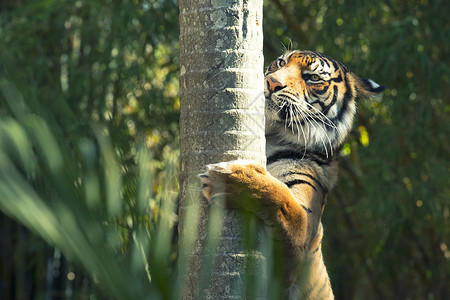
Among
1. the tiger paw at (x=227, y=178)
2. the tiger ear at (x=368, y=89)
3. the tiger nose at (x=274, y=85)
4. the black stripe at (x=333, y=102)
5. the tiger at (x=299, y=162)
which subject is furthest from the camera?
the tiger ear at (x=368, y=89)

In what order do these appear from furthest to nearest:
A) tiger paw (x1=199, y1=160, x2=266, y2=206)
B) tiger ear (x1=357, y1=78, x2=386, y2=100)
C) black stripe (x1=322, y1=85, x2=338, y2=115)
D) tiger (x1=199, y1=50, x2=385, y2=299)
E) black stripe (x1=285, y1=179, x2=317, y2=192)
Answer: tiger ear (x1=357, y1=78, x2=386, y2=100)
black stripe (x1=322, y1=85, x2=338, y2=115)
black stripe (x1=285, y1=179, x2=317, y2=192)
tiger (x1=199, y1=50, x2=385, y2=299)
tiger paw (x1=199, y1=160, x2=266, y2=206)

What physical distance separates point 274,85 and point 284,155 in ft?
0.91

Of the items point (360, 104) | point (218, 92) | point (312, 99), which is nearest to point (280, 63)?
point (312, 99)

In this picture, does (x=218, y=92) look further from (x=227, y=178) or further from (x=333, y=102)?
(x=333, y=102)

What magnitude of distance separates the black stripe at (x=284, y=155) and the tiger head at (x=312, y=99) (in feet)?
0.14

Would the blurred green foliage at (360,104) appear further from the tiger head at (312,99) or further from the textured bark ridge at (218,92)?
the textured bark ridge at (218,92)

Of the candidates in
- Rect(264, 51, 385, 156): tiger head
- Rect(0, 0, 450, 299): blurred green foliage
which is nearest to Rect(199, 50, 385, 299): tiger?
Rect(264, 51, 385, 156): tiger head

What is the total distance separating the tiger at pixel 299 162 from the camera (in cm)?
163

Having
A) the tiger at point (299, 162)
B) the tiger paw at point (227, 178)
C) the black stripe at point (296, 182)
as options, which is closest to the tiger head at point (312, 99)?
the tiger at point (299, 162)

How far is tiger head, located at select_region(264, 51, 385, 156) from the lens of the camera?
7.56 feet

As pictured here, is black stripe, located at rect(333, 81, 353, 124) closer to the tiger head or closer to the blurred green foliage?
the tiger head

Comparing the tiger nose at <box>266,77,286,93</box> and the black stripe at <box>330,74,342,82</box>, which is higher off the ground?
the black stripe at <box>330,74,342,82</box>

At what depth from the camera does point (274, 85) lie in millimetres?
2295

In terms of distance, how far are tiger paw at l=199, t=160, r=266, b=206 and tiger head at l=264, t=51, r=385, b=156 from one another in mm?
723
